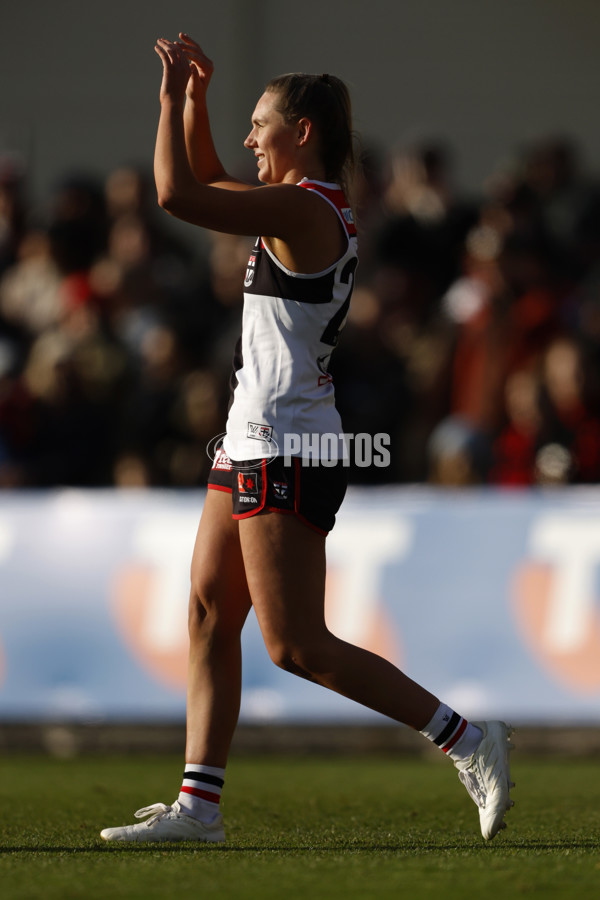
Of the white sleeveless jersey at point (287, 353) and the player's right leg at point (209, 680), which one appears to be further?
the player's right leg at point (209, 680)

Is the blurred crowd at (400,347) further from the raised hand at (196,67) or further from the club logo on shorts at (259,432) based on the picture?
the club logo on shorts at (259,432)

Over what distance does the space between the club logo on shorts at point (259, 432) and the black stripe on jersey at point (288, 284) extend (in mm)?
378

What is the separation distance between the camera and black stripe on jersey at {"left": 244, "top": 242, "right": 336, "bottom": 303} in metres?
4.14

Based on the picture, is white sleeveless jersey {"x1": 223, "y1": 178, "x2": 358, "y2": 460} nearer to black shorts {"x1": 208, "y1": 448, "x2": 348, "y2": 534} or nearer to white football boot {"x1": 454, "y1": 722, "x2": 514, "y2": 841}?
black shorts {"x1": 208, "y1": 448, "x2": 348, "y2": 534}

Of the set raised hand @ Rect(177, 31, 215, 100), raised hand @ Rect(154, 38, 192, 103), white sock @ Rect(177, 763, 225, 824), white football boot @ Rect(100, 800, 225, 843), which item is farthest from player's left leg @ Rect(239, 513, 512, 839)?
raised hand @ Rect(177, 31, 215, 100)

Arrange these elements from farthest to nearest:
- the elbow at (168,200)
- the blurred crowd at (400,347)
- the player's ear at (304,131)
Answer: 1. the blurred crowd at (400,347)
2. the player's ear at (304,131)
3. the elbow at (168,200)

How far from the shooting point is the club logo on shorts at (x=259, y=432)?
13.6ft

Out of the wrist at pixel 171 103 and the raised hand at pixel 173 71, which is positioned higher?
the raised hand at pixel 173 71

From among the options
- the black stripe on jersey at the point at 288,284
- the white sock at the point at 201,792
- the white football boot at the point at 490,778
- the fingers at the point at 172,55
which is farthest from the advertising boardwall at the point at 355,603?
the fingers at the point at 172,55

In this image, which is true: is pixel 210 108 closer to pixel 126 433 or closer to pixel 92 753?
pixel 126 433

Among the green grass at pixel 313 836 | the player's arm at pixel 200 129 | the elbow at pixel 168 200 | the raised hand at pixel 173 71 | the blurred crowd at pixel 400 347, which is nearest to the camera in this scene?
the green grass at pixel 313 836

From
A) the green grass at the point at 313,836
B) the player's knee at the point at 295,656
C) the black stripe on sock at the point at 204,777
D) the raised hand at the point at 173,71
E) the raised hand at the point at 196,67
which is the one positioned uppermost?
the raised hand at the point at 196,67

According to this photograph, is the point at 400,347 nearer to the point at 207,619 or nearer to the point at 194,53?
the point at 194,53

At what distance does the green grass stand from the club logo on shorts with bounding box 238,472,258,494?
1.04 m
